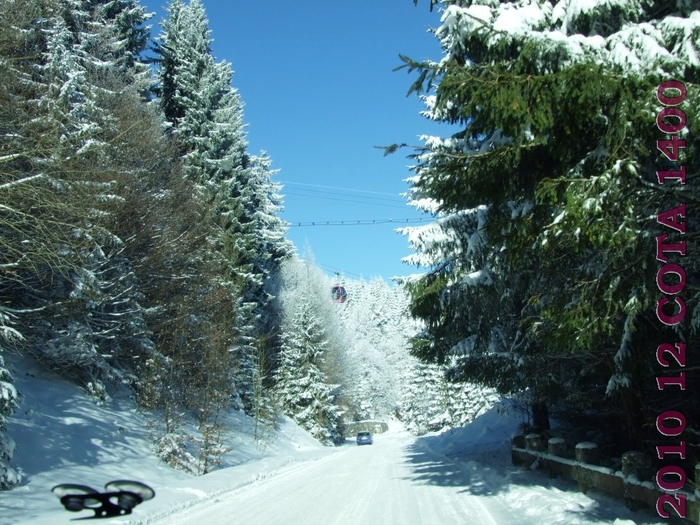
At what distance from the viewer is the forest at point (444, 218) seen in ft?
20.3

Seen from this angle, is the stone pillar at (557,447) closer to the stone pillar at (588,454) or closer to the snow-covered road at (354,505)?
the stone pillar at (588,454)

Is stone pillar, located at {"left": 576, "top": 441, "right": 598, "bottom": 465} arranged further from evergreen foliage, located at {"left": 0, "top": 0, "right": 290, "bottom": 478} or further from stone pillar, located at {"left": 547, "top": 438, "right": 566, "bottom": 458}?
evergreen foliage, located at {"left": 0, "top": 0, "right": 290, "bottom": 478}

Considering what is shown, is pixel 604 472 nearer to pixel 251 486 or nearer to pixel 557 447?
pixel 557 447

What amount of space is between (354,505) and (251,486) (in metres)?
5.31

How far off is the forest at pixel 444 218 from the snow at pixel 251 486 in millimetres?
836

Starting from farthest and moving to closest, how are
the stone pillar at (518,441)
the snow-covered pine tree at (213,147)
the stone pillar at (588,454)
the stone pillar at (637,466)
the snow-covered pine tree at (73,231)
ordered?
the snow-covered pine tree at (213,147), the stone pillar at (518,441), the snow-covered pine tree at (73,231), the stone pillar at (588,454), the stone pillar at (637,466)

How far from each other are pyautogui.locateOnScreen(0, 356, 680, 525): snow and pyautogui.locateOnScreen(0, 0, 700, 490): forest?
84cm

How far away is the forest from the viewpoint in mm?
6184

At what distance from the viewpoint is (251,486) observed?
14859mm

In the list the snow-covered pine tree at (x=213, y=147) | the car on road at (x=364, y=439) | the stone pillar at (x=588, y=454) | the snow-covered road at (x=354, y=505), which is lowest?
the car on road at (x=364, y=439)

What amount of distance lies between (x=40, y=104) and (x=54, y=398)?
7673 millimetres

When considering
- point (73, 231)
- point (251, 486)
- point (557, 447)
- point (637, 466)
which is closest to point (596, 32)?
point (637, 466)

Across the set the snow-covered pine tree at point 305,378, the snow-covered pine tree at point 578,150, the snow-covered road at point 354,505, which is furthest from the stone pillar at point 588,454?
the snow-covered pine tree at point 305,378

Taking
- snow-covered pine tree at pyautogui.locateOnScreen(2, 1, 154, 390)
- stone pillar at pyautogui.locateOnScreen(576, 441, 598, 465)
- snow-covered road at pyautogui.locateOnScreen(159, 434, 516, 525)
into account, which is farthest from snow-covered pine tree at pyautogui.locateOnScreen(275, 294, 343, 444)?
stone pillar at pyautogui.locateOnScreen(576, 441, 598, 465)
